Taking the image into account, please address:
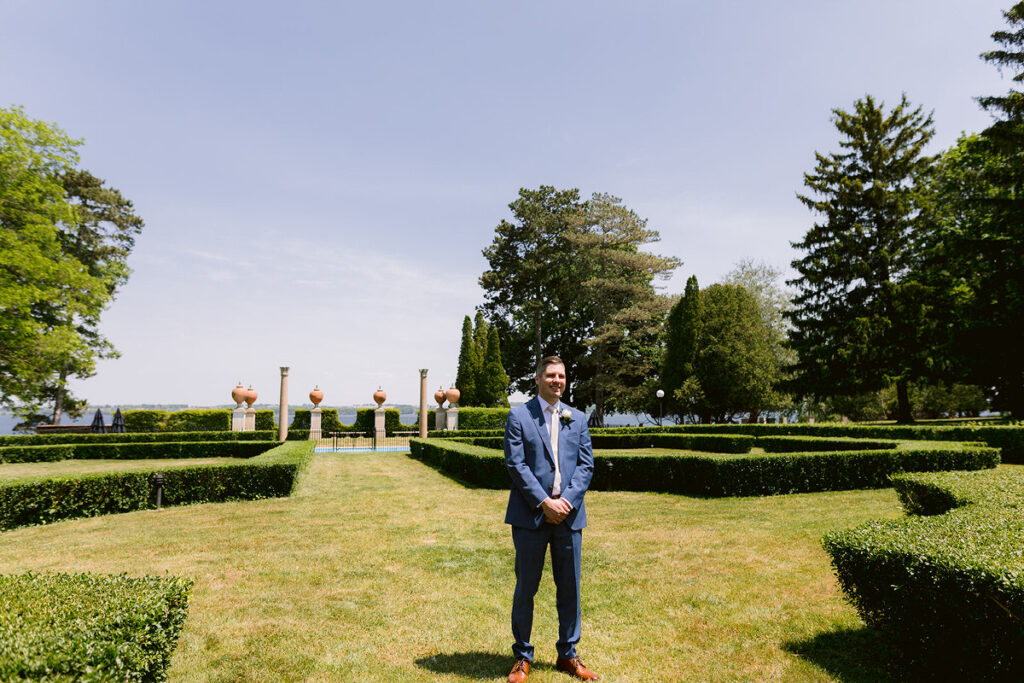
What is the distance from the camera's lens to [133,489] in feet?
36.3

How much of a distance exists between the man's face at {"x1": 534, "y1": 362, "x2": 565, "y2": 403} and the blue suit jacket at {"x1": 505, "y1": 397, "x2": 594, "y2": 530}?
105mm

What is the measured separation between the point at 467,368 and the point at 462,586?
34.1m

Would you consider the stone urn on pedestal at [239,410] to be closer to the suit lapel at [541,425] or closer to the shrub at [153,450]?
the shrub at [153,450]

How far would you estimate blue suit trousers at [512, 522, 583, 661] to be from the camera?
3746mm

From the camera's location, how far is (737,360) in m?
35.4

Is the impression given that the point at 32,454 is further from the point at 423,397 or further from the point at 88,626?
the point at 88,626

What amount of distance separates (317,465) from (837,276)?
2714 cm

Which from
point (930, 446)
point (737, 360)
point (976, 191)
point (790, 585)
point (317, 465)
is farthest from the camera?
point (737, 360)

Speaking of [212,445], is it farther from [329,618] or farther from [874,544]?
[874,544]

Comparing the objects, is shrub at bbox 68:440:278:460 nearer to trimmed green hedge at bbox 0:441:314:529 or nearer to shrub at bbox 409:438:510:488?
shrub at bbox 409:438:510:488

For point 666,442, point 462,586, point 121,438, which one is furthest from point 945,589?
point 121,438

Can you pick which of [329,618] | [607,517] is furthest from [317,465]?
[329,618]

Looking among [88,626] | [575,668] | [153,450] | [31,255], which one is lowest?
[575,668]

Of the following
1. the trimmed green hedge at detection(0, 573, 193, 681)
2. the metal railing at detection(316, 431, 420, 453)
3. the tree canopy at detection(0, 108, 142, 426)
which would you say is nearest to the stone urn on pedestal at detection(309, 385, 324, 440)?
the metal railing at detection(316, 431, 420, 453)
